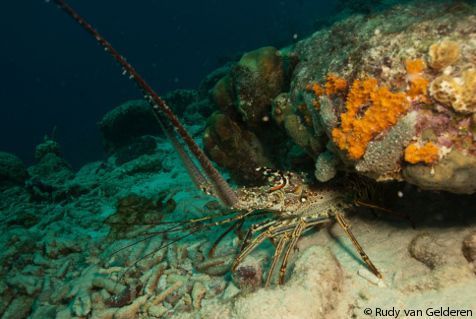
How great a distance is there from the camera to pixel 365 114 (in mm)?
2592

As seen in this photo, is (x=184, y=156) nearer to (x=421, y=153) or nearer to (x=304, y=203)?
(x=304, y=203)

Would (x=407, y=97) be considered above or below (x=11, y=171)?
below

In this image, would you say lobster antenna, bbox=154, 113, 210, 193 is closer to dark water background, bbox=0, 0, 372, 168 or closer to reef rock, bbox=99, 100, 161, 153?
reef rock, bbox=99, 100, 161, 153

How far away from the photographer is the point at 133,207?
645cm

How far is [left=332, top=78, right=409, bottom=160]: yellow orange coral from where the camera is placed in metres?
2.46

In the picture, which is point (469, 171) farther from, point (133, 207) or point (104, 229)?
point (104, 229)

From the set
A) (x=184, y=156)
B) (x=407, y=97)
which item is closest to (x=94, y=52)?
(x=184, y=156)

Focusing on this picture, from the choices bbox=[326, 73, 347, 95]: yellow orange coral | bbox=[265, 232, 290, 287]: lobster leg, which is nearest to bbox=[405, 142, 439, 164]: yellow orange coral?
bbox=[326, 73, 347, 95]: yellow orange coral

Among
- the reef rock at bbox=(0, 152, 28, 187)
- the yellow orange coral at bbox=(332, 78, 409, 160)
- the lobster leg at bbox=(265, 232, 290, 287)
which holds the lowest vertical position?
the lobster leg at bbox=(265, 232, 290, 287)

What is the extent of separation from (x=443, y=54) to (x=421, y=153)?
67 cm

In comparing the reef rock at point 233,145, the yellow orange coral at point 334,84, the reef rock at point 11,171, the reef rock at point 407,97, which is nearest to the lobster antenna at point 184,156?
the reef rock at point 407,97

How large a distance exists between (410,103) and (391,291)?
1640 millimetres

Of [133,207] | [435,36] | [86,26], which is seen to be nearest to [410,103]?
[435,36]

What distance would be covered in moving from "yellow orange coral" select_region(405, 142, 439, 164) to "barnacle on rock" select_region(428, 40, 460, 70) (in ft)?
1.76
